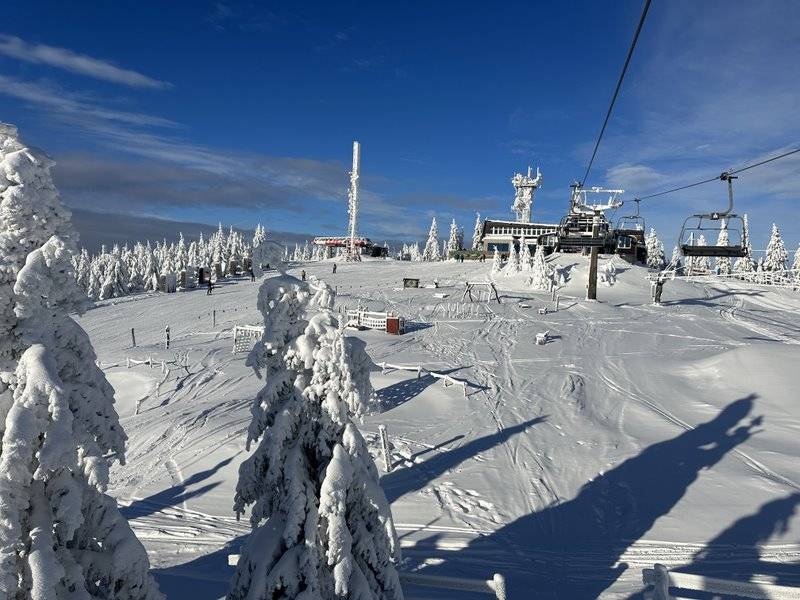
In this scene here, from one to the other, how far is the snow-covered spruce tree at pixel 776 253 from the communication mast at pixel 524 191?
39.0 metres

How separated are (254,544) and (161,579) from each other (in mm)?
4108

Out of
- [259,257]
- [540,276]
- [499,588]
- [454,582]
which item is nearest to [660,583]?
[499,588]

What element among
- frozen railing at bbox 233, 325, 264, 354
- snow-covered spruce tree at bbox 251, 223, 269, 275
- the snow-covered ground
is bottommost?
the snow-covered ground

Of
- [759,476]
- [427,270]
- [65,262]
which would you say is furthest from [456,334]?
Result: [427,270]

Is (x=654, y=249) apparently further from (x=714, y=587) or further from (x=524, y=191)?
(x=714, y=587)

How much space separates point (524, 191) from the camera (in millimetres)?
90250

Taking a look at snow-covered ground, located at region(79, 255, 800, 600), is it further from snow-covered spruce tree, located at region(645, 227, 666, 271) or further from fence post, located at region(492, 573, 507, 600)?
snow-covered spruce tree, located at region(645, 227, 666, 271)

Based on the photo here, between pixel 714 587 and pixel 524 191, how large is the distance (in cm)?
8990

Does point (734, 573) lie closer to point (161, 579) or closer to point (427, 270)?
point (161, 579)

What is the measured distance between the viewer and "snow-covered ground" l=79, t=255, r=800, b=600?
29.0ft

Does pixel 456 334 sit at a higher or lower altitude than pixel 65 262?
lower

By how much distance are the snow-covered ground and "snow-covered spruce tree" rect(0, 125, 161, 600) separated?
4.32 meters

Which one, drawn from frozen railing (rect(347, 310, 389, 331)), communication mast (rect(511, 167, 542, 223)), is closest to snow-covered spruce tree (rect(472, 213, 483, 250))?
communication mast (rect(511, 167, 542, 223))

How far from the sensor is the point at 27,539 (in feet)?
12.8
